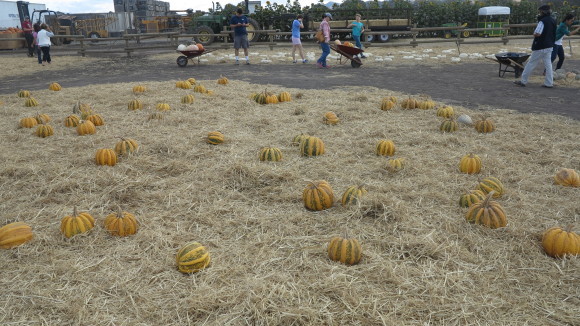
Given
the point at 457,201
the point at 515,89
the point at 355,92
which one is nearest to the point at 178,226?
the point at 457,201

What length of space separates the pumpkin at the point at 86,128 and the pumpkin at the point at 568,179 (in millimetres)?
6492

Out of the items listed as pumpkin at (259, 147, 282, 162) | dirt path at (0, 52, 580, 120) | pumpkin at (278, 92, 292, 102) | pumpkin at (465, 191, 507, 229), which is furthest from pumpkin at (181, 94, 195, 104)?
pumpkin at (465, 191, 507, 229)

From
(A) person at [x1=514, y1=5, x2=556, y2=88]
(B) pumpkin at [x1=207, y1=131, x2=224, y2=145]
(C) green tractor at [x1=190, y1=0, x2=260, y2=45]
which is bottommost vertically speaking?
(B) pumpkin at [x1=207, y1=131, x2=224, y2=145]

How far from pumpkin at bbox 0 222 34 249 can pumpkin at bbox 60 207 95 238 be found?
0.26 metres

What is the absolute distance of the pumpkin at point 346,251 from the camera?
3.03 m

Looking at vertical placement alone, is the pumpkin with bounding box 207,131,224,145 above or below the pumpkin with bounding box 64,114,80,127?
below

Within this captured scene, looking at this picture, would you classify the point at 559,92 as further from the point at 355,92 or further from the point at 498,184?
the point at 498,184

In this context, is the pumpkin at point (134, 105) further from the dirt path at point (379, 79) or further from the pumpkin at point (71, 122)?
the dirt path at point (379, 79)

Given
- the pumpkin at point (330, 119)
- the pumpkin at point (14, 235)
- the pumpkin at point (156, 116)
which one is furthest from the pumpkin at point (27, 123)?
the pumpkin at point (330, 119)

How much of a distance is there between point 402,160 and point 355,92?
5314 mm

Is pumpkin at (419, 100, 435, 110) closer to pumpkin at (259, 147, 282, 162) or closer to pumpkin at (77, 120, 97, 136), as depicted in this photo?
pumpkin at (259, 147, 282, 162)

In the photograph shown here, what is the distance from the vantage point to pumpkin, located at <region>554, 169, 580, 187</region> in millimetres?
4340

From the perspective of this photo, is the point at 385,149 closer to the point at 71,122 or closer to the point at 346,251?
the point at 346,251

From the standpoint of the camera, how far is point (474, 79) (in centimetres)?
1185
